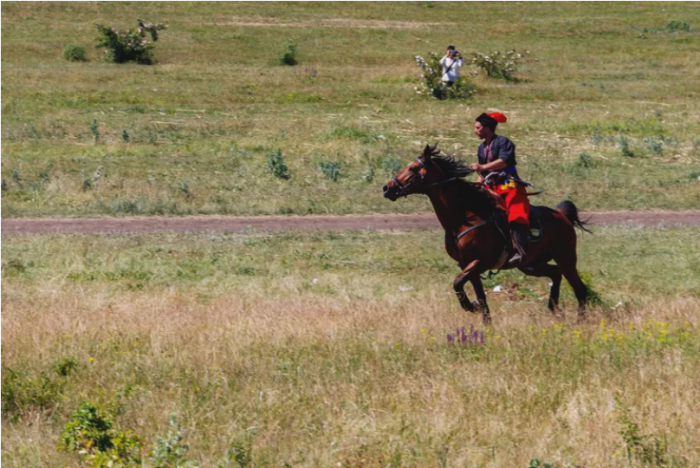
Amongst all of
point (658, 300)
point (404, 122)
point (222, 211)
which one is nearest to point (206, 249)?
point (222, 211)

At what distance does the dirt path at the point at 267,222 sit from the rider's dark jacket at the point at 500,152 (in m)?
6.97

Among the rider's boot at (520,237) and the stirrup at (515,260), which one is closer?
the rider's boot at (520,237)

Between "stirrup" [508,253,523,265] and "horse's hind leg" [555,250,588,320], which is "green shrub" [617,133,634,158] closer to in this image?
"horse's hind leg" [555,250,588,320]

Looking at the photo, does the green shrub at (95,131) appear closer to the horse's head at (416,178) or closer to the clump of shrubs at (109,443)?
the horse's head at (416,178)

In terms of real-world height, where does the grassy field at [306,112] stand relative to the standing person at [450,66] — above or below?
below

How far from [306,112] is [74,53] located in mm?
14894

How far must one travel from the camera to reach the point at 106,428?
745cm

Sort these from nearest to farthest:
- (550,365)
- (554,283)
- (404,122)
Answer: (550,365), (554,283), (404,122)

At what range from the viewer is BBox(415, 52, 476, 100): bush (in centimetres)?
3372

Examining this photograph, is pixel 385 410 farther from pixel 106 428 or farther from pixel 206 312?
pixel 206 312

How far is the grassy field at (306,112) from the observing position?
850 inches

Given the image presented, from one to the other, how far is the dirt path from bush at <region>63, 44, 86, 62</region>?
23508mm

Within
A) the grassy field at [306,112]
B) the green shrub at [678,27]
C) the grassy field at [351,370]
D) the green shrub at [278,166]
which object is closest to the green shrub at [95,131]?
the grassy field at [306,112]

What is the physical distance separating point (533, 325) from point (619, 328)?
3.14ft
